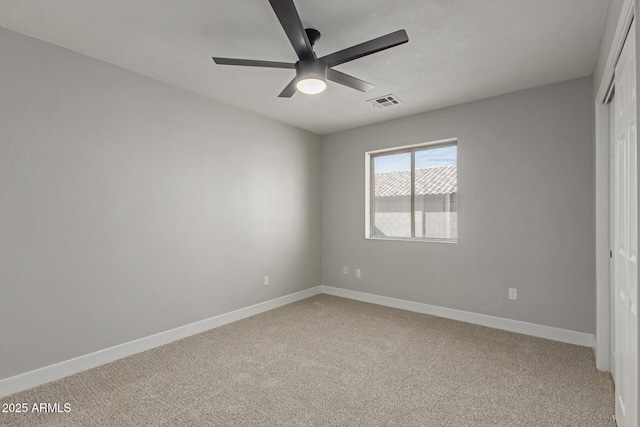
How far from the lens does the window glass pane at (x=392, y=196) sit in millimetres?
4402

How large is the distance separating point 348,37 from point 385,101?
1364 mm

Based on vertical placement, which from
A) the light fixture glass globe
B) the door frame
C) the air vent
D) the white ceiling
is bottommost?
the door frame

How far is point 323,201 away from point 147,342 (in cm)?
299

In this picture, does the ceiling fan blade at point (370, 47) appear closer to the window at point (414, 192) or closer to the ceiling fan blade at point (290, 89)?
the ceiling fan blade at point (290, 89)

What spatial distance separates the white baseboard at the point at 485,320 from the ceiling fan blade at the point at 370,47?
3.05m

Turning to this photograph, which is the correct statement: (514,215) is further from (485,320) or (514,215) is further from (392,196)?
(392,196)

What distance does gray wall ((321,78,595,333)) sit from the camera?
306 cm

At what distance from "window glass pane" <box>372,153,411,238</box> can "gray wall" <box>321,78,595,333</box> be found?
0.83 ft

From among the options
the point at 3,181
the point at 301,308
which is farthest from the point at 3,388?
the point at 301,308

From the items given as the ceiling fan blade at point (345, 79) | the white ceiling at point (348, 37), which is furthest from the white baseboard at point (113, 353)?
the ceiling fan blade at point (345, 79)

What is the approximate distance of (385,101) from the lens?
3.61m

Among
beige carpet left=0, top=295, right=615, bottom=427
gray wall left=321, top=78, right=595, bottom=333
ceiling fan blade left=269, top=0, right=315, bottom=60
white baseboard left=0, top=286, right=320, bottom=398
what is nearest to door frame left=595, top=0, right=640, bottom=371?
beige carpet left=0, top=295, right=615, bottom=427

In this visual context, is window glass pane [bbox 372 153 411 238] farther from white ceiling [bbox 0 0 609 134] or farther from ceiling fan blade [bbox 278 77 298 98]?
ceiling fan blade [bbox 278 77 298 98]

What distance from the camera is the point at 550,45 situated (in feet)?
8.16
